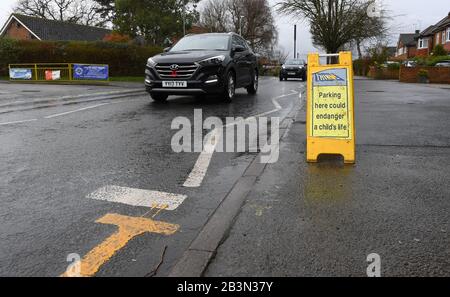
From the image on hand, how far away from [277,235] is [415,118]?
21.4ft

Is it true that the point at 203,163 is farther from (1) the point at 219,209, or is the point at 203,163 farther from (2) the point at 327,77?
(2) the point at 327,77

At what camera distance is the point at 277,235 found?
2.91 meters

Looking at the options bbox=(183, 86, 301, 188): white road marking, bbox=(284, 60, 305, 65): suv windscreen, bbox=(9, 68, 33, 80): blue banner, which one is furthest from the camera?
A: bbox=(284, 60, 305, 65): suv windscreen

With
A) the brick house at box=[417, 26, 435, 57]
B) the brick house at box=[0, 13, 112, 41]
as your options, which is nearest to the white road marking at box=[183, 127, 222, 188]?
the brick house at box=[0, 13, 112, 41]

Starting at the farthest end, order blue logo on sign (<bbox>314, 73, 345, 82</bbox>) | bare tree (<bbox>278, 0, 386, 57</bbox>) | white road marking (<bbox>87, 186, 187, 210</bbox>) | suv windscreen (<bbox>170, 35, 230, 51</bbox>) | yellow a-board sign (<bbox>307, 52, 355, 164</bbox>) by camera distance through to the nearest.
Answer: bare tree (<bbox>278, 0, 386, 57</bbox>)
suv windscreen (<bbox>170, 35, 230, 51</bbox>)
blue logo on sign (<bbox>314, 73, 345, 82</bbox>)
yellow a-board sign (<bbox>307, 52, 355, 164</bbox>)
white road marking (<bbox>87, 186, 187, 210</bbox>)

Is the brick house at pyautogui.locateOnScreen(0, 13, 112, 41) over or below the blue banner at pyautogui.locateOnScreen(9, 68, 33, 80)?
over

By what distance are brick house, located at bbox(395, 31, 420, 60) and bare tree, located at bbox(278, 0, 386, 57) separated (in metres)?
42.6

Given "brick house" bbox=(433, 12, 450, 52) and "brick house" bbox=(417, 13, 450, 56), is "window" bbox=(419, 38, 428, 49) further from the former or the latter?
"brick house" bbox=(433, 12, 450, 52)

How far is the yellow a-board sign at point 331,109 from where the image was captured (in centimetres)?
494

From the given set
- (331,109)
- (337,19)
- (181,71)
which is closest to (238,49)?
(181,71)

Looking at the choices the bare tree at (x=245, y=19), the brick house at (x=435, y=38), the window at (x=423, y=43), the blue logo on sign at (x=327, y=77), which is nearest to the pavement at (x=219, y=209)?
the blue logo on sign at (x=327, y=77)

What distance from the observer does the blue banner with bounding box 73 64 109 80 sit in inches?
1026

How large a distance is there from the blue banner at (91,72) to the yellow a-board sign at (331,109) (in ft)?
74.2
